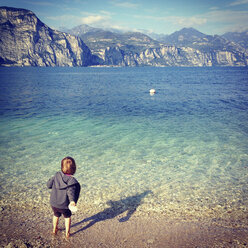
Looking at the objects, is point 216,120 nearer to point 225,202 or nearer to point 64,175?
point 225,202

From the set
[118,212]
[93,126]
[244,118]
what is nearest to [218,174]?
[118,212]

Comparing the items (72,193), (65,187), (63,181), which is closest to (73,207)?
(72,193)

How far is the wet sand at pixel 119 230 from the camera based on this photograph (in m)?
6.06

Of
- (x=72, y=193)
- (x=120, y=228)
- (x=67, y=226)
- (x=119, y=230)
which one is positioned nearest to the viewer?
(x=72, y=193)

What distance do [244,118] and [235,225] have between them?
2242 centimetres

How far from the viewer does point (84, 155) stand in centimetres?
1388

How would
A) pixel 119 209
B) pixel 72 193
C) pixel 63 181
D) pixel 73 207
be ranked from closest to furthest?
pixel 73 207, pixel 72 193, pixel 63 181, pixel 119 209

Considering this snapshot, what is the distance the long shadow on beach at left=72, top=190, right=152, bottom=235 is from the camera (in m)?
7.33

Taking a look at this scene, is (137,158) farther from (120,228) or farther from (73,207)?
(73,207)

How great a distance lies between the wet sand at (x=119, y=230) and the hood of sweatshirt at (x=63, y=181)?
1.97m

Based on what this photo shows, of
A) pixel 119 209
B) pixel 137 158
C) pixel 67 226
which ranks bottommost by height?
pixel 137 158

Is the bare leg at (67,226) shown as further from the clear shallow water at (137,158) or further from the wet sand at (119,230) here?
the clear shallow water at (137,158)

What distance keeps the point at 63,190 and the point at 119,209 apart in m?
3.32

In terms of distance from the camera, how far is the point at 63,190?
5621 mm
